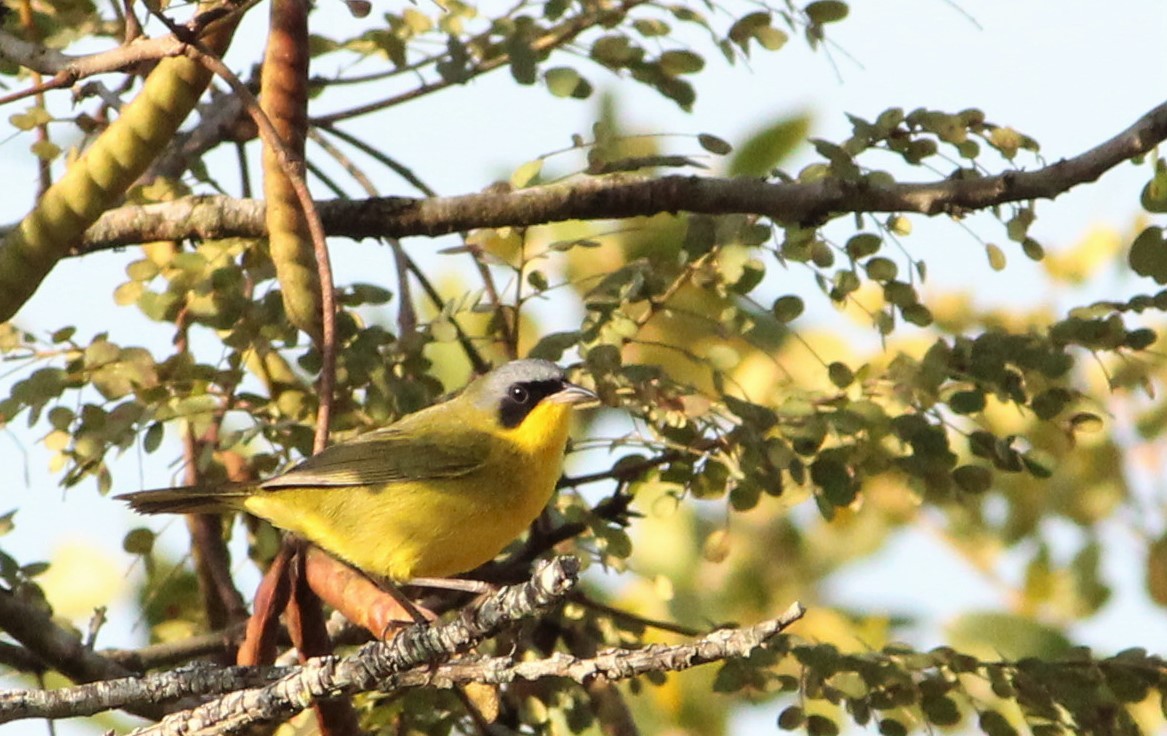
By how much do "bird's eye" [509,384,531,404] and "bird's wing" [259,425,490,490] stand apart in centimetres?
11

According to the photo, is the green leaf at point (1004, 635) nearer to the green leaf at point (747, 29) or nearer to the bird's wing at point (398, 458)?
the bird's wing at point (398, 458)

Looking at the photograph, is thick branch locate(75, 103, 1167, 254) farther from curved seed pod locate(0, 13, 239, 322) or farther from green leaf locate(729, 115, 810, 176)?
→ green leaf locate(729, 115, 810, 176)

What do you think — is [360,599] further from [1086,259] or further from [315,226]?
[1086,259]

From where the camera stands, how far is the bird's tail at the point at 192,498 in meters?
2.97

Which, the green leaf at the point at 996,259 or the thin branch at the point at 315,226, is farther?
the green leaf at the point at 996,259

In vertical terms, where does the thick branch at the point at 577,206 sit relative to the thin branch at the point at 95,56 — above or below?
below

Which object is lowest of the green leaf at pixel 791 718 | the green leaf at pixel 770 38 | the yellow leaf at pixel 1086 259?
the yellow leaf at pixel 1086 259

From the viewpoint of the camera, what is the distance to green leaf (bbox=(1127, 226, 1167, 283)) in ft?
8.93

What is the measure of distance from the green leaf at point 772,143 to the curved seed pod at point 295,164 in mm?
2789

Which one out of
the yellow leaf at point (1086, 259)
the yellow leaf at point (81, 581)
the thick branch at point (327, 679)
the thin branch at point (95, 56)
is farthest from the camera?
the yellow leaf at point (1086, 259)

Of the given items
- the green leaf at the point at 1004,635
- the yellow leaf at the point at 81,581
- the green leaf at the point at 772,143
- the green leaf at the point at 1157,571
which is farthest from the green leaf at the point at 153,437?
the green leaf at the point at 1157,571

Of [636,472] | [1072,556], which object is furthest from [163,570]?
[1072,556]

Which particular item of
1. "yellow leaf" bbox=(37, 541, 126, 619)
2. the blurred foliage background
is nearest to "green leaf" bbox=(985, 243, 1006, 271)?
the blurred foliage background

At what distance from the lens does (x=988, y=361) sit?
2859mm
